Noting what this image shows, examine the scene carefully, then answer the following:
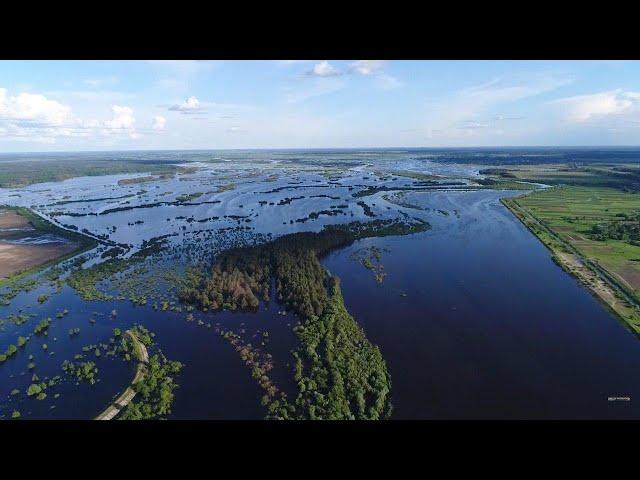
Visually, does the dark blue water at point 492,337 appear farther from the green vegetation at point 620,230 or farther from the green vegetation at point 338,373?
the green vegetation at point 620,230

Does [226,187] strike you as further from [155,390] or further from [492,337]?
[492,337]

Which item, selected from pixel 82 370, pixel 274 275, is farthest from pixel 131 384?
pixel 274 275

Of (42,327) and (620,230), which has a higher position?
(620,230)

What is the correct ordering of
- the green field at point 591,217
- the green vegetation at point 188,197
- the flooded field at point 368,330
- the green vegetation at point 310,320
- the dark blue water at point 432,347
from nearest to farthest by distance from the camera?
the green vegetation at point 310,320 < the dark blue water at point 432,347 < the flooded field at point 368,330 < the green field at point 591,217 < the green vegetation at point 188,197

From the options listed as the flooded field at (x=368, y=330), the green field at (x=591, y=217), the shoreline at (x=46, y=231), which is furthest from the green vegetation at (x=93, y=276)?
the green field at (x=591, y=217)

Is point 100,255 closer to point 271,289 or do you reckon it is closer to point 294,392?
point 271,289

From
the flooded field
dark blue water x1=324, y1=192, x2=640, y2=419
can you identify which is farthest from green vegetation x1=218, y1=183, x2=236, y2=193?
dark blue water x1=324, y1=192, x2=640, y2=419

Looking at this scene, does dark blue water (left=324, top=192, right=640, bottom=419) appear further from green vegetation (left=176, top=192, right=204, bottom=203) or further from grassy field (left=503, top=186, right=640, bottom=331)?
green vegetation (left=176, top=192, right=204, bottom=203)
